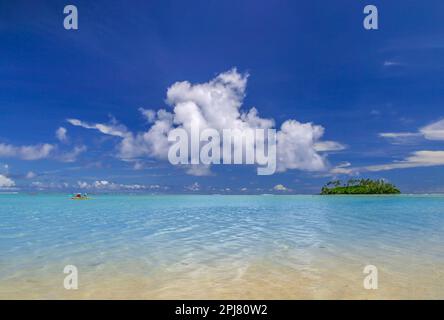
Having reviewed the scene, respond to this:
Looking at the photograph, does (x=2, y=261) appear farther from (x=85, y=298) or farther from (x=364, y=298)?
(x=364, y=298)

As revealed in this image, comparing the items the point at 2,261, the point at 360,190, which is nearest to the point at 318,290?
the point at 2,261

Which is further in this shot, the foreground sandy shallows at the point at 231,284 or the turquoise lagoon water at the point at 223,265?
the turquoise lagoon water at the point at 223,265

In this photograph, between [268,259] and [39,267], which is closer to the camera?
[39,267]

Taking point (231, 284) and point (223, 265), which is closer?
point (231, 284)

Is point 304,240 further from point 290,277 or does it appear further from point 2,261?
point 2,261

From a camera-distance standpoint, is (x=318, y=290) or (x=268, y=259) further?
(x=268, y=259)

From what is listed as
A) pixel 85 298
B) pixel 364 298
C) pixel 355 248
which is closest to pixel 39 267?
pixel 85 298

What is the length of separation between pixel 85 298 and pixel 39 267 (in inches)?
156

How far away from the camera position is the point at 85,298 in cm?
740

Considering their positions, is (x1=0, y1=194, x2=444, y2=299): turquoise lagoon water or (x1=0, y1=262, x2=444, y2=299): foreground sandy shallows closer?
(x1=0, y1=262, x2=444, y2=299): foreground sandy shallows

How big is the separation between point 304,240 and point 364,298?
7.79m
